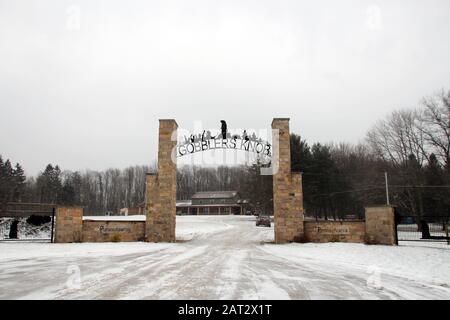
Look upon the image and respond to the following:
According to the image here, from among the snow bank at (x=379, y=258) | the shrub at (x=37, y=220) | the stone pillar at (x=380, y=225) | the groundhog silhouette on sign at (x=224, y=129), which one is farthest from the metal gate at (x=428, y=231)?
the shrub at (x=37, y=220)

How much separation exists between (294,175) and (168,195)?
251 inches

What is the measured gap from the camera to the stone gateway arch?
51.1 ft

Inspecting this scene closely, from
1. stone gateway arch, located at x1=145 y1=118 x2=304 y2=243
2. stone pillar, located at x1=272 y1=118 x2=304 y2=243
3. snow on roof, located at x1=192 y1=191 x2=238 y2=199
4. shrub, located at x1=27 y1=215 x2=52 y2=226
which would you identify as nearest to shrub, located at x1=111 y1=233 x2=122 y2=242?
stone gateway arch, located at x1=145 y1=118 x2=304 y2=243

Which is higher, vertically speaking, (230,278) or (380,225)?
(380,225)

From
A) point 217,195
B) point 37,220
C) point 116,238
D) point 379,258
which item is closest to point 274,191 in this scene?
point 379,258

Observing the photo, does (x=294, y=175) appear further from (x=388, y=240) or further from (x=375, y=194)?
(x=375, y=194)

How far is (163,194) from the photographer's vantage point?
16.5m

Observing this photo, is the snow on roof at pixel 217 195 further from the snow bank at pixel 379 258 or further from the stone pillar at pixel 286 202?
the snow bank at pixel 379 258

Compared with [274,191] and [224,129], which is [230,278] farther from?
[224,129]

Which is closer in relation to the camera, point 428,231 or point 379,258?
point 379,258

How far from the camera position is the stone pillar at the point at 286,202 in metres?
15.5

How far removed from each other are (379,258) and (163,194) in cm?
1014

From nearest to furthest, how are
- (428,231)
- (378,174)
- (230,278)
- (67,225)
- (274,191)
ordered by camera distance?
(230,278), (67,225), (274,191), (428,231), (378,174)
